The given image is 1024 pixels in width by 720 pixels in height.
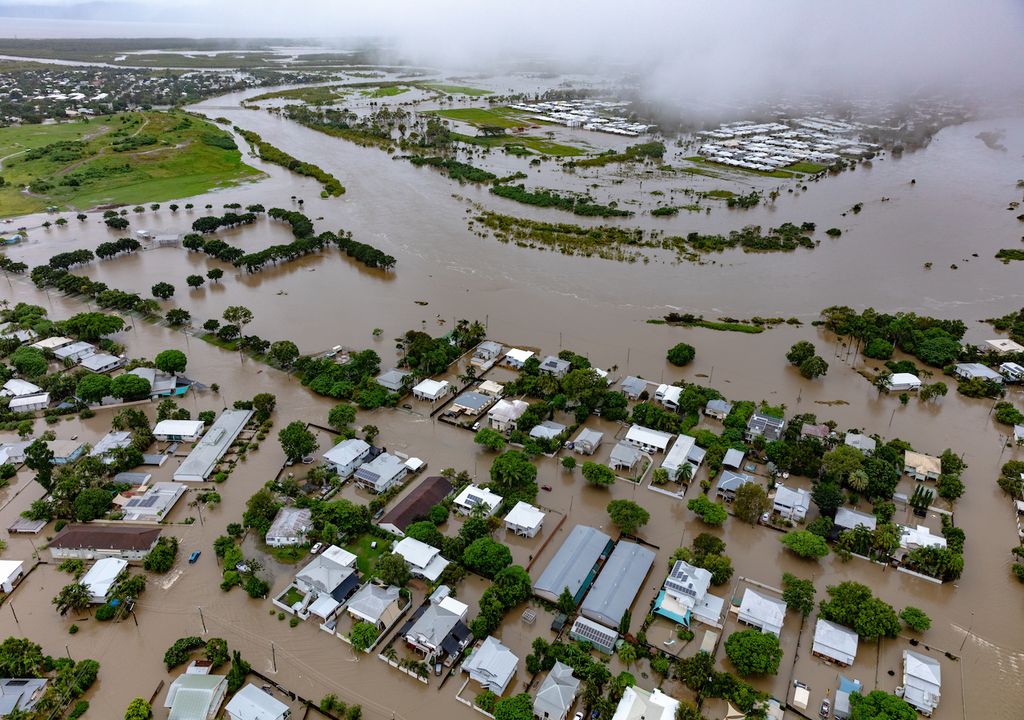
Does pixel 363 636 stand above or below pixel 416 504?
below

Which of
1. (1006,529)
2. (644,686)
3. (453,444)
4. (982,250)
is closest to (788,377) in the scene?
(1006,529)

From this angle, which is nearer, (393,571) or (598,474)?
(393,571)

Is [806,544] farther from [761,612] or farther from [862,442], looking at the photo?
[862,442]

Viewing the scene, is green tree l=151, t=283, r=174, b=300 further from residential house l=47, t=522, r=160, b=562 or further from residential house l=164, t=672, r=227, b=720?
residential house l=164, t=672, r=227, b=720

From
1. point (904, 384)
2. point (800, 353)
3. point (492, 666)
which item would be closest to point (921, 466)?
point (904, 384)

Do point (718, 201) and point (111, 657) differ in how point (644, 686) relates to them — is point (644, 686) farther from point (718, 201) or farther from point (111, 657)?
point (718, 201)

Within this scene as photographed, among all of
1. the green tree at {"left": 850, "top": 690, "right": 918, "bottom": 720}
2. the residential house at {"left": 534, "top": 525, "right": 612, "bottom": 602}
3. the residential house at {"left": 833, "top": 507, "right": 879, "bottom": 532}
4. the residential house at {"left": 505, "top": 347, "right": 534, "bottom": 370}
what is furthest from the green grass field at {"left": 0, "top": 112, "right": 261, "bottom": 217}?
the green tree at {"left": 850, "top": 690, "right": 918, "bottom": 720}
